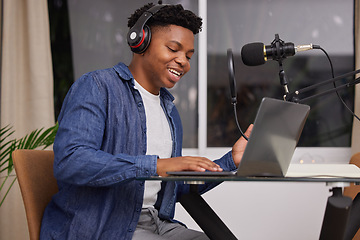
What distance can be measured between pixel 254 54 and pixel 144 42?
0.43 metres

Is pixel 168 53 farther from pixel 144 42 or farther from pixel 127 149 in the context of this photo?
pixel 127 149

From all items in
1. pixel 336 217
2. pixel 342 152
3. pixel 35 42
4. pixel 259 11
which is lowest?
pixel 342 152

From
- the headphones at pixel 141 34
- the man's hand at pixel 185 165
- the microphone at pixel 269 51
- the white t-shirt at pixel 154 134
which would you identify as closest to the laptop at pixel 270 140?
the man's hand at pixel 185 165

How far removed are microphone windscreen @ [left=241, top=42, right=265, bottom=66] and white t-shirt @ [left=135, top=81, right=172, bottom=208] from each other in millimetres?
453

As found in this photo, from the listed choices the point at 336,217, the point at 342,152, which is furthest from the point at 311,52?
the point at 336,217

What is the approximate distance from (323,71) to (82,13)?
1.72 m

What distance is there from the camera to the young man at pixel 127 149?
3.83 feet

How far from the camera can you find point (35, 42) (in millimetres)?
2850

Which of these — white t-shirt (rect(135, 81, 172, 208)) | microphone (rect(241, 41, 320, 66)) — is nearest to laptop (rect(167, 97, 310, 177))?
microphone (rect(241, 41, 320, 66))

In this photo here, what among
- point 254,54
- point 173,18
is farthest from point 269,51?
point 173,18

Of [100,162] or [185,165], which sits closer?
[185,165]

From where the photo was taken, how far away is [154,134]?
1562 millimetres

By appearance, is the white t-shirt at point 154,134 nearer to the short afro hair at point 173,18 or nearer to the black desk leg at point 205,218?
the short afro hair at point 173,18

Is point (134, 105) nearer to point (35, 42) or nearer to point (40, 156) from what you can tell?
point (40, 156)
